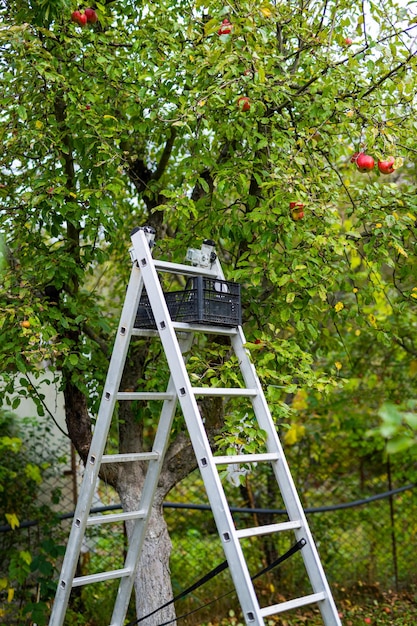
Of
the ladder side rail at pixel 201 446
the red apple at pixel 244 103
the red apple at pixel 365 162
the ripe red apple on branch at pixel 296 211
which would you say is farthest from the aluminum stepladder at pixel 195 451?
the red apple at pixel 365 162

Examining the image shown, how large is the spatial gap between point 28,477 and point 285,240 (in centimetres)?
231

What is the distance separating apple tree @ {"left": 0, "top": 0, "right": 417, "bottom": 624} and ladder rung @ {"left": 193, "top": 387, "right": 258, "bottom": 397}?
105 millimetres

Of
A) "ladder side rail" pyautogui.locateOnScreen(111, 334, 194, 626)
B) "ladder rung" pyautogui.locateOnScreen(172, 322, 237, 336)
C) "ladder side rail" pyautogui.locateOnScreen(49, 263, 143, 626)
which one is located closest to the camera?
"ladder rung" pyautogui.locateOnScreen(172, 322, 237, 336)

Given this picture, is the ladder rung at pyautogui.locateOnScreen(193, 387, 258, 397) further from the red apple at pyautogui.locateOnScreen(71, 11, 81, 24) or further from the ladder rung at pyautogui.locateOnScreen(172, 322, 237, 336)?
the red apple at pyautogui.locateOnScreen(71, 11, 81, 24)

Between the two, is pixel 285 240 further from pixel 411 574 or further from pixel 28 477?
pixel 411 574

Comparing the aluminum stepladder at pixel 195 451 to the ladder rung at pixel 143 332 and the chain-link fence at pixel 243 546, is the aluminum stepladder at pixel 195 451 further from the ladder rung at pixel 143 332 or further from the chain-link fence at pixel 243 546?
the chain-link fence at pixel 243 546

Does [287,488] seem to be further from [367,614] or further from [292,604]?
[367,614]

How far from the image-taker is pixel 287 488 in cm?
273

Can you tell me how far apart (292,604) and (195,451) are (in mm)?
620

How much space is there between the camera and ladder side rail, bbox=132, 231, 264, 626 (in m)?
2.32

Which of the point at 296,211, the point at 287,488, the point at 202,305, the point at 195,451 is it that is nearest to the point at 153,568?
the point at 287,488

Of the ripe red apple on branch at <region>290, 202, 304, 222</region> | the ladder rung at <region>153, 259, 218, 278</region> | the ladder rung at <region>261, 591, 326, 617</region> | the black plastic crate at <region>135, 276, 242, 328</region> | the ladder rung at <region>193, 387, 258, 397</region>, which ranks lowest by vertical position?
the ladder rung at <region>261, 591, 326, 617</region>

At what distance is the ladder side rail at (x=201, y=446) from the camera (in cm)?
232

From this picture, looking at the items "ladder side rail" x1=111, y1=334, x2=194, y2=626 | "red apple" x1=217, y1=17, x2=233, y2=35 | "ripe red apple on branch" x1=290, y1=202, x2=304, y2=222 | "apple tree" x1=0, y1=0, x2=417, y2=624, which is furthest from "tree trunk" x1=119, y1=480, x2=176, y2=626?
"red apple" x1=217, y1=17, x2=233, y2=35
